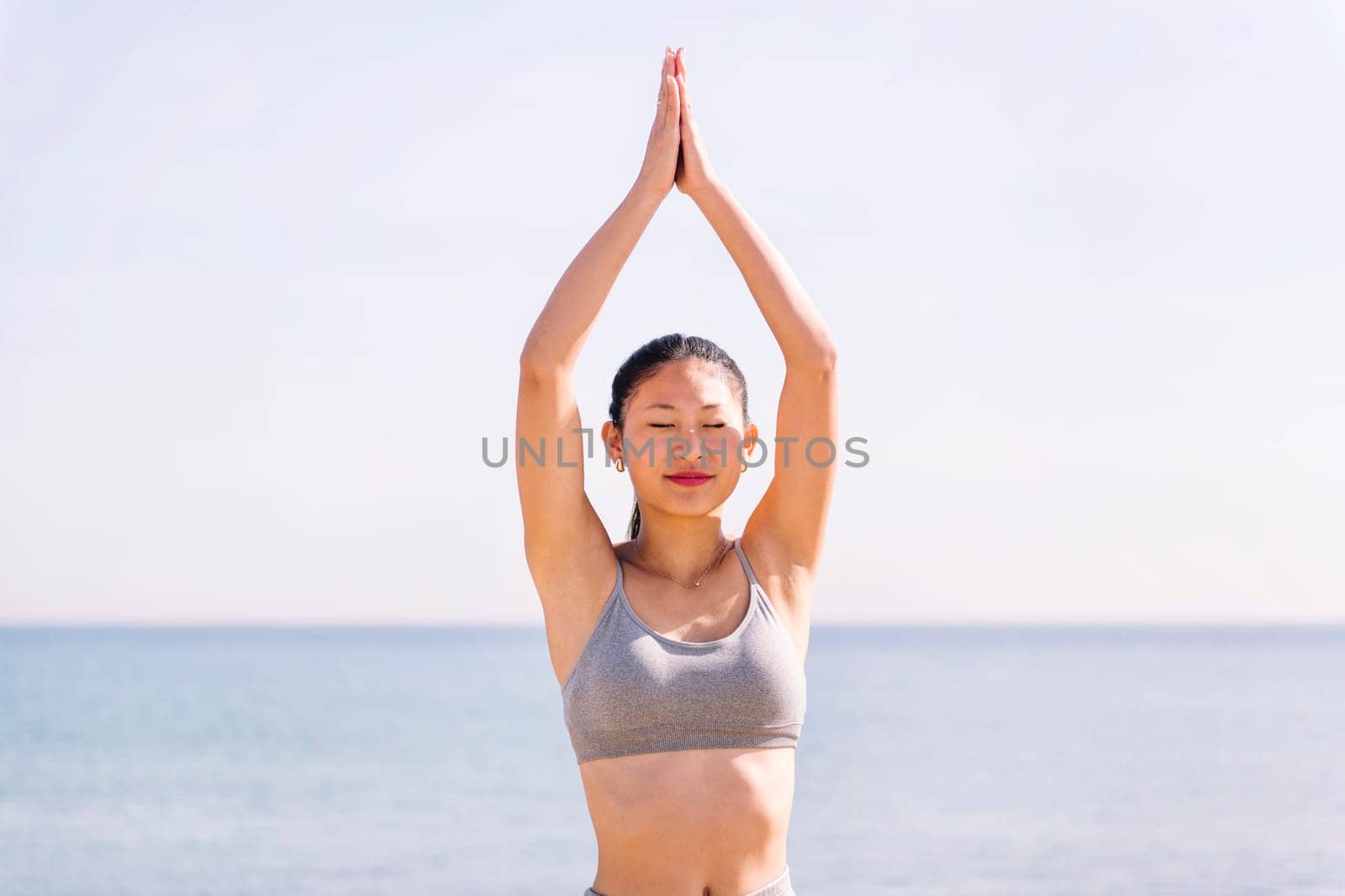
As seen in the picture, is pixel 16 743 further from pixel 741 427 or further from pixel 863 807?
pixel 741 427

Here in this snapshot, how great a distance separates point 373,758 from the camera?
1848 cm

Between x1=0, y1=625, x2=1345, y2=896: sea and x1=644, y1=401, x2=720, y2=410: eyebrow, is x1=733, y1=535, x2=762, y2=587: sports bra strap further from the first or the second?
x1=0, y1=625, x2=1345, y2=896: sea

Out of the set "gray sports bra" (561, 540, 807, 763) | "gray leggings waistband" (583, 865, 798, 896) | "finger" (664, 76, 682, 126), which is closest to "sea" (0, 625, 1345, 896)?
"gray leggings waistband" (583, 865, 798, 896)

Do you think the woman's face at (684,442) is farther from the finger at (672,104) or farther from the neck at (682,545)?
the finger at (672,104)

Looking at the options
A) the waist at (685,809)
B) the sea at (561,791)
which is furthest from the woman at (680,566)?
the sea at (561,791)

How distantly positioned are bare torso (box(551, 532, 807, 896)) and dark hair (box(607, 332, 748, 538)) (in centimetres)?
49

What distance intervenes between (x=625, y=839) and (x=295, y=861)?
35.9ft

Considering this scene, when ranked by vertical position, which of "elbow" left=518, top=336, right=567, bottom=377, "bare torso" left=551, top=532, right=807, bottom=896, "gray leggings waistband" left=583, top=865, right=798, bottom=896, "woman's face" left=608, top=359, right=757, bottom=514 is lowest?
→ "gray leggings waistband" left=583, top=865, right=798, bottom=896

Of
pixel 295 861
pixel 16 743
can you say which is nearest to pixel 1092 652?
pixel 16 743

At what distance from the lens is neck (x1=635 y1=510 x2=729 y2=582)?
285 centimetres

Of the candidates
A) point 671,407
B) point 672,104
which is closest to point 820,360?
point 671,407

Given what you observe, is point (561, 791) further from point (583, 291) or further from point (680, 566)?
point (583, 291)

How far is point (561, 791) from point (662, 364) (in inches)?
515

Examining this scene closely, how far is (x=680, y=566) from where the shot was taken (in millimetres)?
2854
